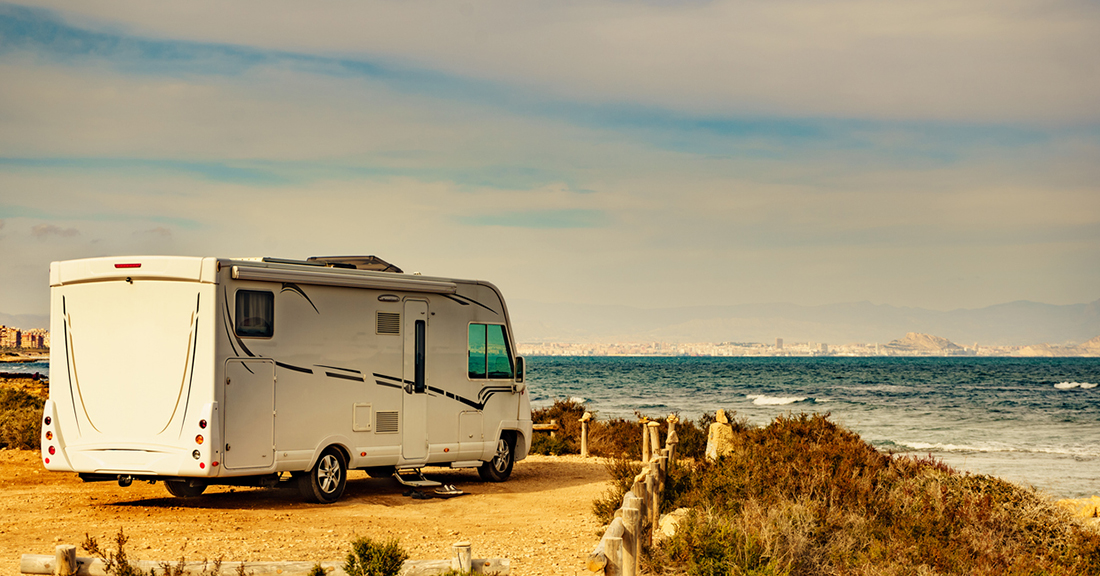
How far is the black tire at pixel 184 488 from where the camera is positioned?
412 inches

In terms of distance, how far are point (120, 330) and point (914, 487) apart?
9.70 m

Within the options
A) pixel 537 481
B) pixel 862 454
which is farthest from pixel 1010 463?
pixel 537 481

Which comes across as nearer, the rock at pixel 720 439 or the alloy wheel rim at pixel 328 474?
the alloy wheel rim at pixel 328 474

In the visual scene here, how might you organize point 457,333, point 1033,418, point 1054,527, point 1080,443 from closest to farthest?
point 1054,527 → point 457,333 → point 1080,443 → point 1033,418

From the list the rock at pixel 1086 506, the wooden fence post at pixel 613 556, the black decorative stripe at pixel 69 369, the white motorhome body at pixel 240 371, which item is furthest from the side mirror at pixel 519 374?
the rock at pixel 1086 506

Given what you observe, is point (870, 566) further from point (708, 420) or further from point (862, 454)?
point (708, 420)

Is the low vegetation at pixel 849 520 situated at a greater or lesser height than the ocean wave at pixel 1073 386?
greater

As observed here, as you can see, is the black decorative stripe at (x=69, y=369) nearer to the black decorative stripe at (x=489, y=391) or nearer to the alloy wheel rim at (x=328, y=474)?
the alloy wheel rim at (x=328, y=474)

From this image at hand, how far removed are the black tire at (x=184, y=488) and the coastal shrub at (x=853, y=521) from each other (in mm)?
5018

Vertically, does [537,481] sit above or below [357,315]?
below

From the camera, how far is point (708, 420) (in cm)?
2309

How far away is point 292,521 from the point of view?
9883 millimetres

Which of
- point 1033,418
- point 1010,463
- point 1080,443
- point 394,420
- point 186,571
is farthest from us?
point 1033,418

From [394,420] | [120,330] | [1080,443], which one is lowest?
[1080,443]
